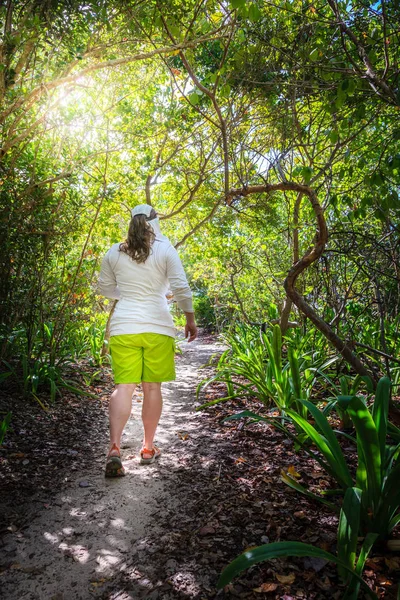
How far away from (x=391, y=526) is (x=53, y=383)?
3283mm

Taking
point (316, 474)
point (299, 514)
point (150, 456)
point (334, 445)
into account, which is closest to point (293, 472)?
point (316, 474)

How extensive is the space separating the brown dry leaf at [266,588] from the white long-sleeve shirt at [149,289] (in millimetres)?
1591

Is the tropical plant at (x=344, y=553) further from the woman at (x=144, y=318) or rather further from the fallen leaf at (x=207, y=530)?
the woman at (x=144, y=318)

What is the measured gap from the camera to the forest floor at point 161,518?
4.78 feet

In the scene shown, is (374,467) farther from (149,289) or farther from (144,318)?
(149,289)

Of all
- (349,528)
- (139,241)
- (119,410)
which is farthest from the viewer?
(139,241)

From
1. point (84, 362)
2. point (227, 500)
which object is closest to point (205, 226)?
point (84, 362)

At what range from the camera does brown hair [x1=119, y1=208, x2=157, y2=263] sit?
2.64 meters

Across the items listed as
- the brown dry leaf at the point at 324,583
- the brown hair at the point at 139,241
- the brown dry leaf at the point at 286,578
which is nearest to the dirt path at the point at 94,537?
the brown dry leaf at the point at 286,578

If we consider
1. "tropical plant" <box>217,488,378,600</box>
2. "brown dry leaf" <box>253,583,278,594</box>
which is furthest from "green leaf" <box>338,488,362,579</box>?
"brown dry leaf" <box>253,583,278,594</box>

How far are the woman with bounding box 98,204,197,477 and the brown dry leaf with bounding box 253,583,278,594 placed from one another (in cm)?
138

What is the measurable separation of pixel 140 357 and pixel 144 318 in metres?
0.29

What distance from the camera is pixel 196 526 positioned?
1.85 m

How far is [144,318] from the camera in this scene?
2.60 meters
